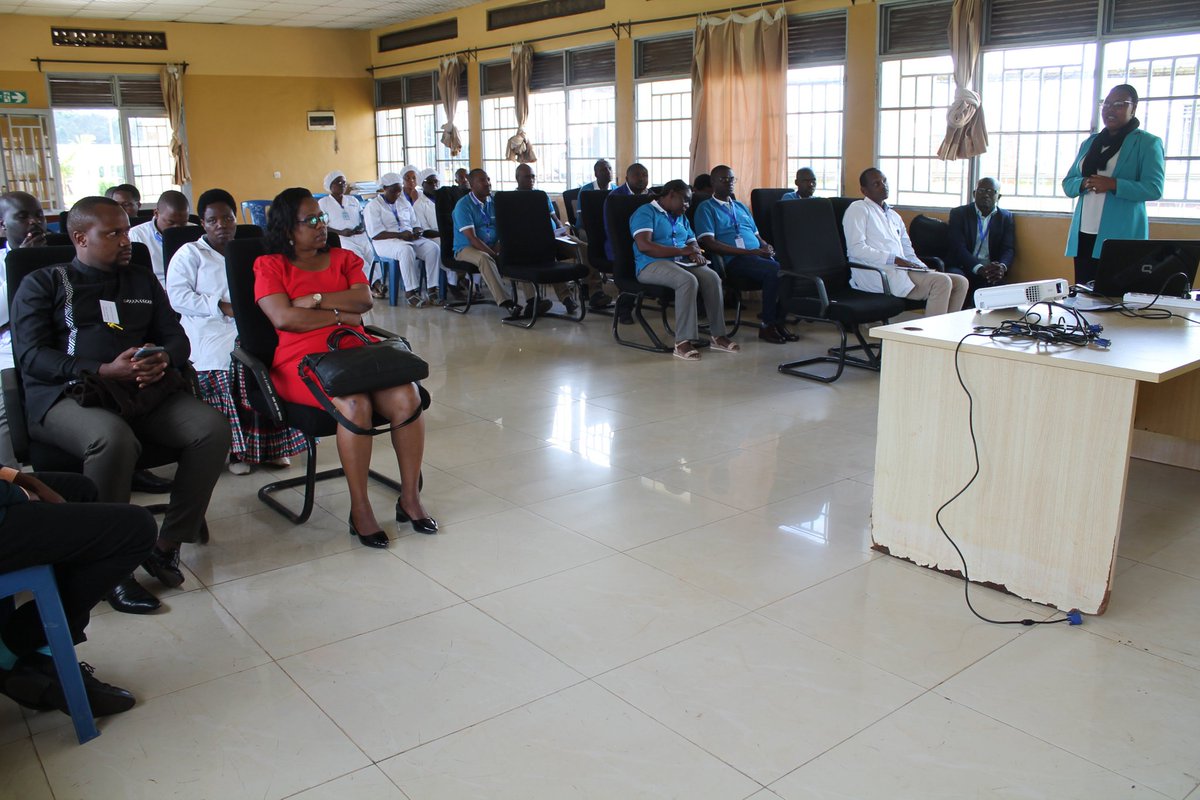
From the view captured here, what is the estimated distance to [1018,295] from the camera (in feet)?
10.5

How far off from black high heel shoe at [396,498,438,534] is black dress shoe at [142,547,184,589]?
0.72 meters

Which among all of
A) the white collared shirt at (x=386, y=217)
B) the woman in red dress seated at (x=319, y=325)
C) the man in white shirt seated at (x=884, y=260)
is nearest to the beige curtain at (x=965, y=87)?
the man in white shirt seated at (x=884, y=260)

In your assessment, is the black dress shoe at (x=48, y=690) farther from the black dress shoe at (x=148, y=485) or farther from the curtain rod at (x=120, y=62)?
the curtain rod at (x=120, y=62)

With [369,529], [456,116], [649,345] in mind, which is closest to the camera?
[369,529]

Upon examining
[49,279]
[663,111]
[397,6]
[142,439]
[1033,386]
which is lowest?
[142,439]

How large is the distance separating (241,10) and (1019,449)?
Answer: 11299 millimetres

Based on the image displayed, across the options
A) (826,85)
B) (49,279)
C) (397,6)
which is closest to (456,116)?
(397,6)

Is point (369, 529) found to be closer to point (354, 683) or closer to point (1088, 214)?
point (354, 683)

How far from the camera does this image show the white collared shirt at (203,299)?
3.72 meters

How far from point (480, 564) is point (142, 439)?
3.54 feet

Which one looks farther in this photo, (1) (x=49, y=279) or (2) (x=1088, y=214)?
(2) (x=1088, y=214)

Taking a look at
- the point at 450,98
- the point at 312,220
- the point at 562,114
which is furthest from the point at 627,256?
the point at 450,98

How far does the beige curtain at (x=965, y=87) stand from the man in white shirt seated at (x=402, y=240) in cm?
432

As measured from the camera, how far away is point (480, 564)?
292cm
